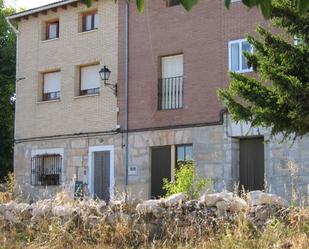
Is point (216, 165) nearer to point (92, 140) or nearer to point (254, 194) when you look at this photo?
point (92, 140)

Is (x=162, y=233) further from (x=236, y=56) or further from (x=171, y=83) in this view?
(x=171, y=83)

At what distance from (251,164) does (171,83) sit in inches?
146

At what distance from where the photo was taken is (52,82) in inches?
911

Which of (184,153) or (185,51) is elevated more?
(185,51)

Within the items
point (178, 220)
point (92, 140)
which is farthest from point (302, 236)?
point (92, 140)

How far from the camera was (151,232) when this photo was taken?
30.9 ft

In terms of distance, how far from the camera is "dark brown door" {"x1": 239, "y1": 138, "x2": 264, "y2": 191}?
17.9m

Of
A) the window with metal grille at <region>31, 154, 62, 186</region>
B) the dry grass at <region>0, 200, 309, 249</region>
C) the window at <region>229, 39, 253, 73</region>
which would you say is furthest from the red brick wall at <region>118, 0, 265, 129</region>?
the dry grass at <region>0, 200, 309, 249</region>

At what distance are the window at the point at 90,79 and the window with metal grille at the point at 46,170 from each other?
2587 millimetres

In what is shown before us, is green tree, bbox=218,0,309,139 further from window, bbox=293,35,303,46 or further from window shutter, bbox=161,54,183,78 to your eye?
window shutter, bbox=161,54,183,78

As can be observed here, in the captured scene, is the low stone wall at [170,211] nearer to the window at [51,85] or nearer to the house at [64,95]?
the house at [64,95]

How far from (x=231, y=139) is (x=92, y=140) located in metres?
5.36

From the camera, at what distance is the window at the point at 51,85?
2293 centimetres

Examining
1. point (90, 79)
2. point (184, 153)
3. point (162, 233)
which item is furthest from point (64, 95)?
point (162, 233)
